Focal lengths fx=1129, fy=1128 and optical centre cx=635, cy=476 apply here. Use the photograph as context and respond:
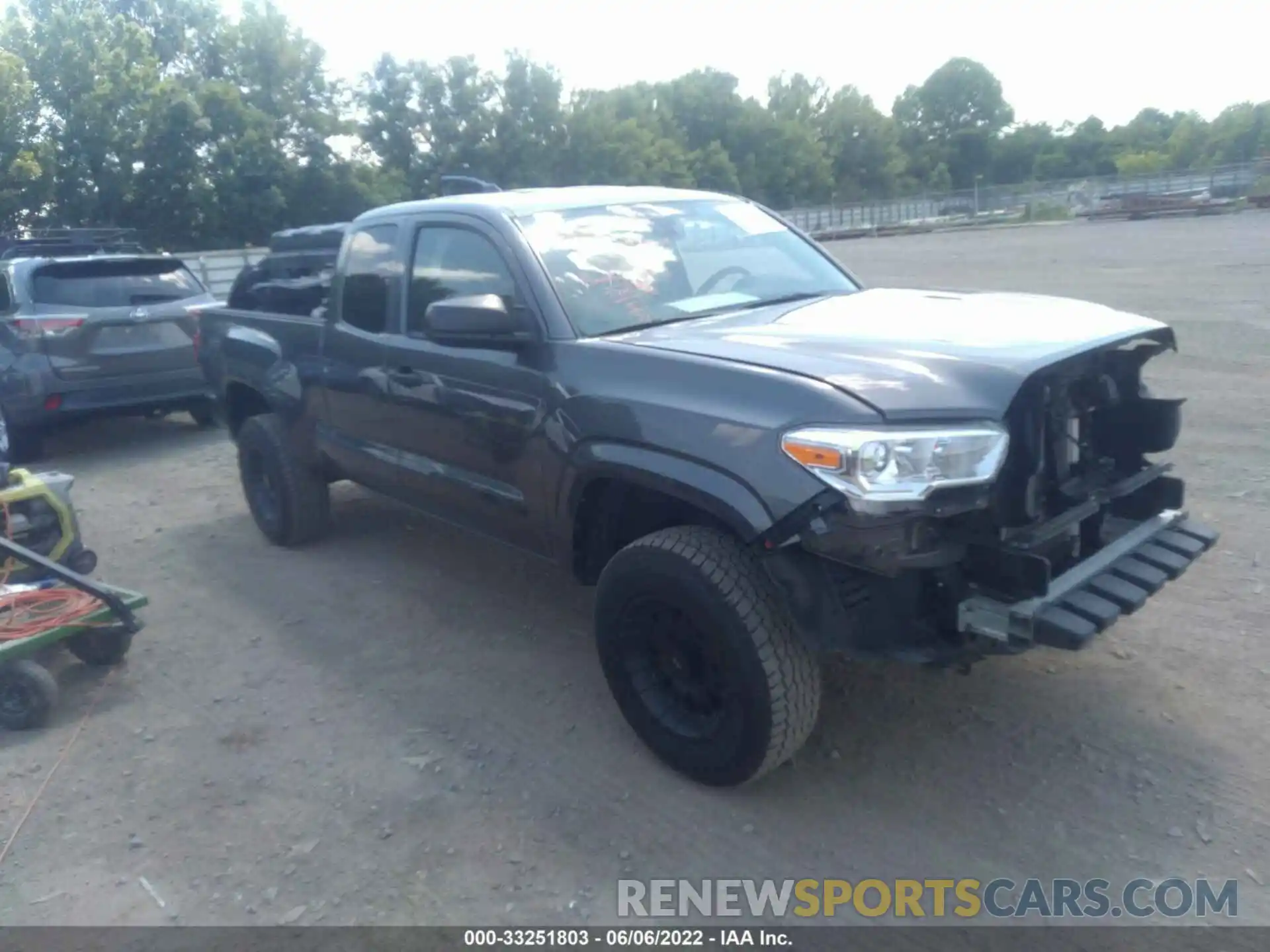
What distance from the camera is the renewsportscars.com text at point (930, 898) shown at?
303 cm

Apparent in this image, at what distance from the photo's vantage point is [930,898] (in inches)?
123

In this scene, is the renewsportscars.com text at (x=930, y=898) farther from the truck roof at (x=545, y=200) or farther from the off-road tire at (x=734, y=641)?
the truck roof at (x=545, y=200)

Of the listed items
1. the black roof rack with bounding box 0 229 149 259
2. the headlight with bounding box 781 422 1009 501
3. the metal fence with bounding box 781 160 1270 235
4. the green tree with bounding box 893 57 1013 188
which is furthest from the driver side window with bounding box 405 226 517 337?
the green tree with bounding box 893 57 1013 188

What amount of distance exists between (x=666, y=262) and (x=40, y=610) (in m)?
2.99

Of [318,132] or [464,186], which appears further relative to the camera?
[318,132]

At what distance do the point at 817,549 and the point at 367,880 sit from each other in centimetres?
165

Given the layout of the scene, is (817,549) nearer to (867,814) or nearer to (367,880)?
(867,814)

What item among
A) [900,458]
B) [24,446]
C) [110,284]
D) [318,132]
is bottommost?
[24,446]

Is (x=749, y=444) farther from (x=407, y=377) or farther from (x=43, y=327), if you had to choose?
(x=43, y=327)

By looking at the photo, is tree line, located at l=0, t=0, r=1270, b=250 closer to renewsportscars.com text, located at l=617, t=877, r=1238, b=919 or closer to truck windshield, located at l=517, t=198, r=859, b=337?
truck windshield, located at l=517, t=198, r=859, b=337

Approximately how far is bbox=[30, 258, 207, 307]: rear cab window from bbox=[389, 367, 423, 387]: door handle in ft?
17.3

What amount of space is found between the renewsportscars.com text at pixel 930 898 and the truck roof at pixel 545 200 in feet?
8.90

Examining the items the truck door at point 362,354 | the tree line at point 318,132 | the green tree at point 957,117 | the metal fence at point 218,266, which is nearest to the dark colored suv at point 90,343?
the truck door at point 362,354

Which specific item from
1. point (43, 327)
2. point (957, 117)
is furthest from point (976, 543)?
point (957, 117)
